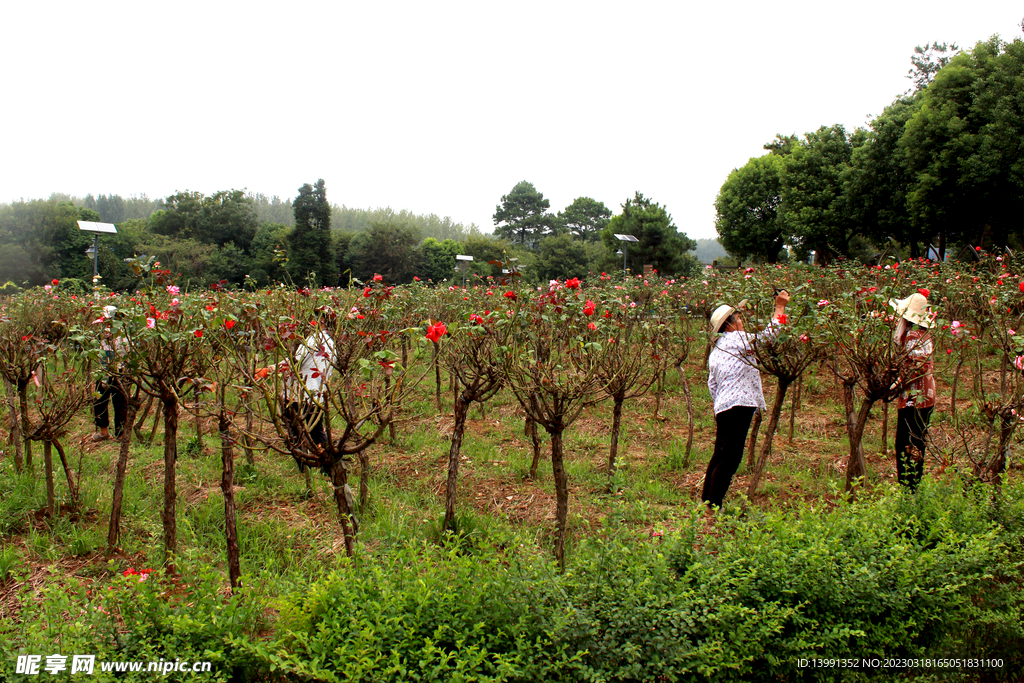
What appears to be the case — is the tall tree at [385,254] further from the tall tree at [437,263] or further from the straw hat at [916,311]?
the straw hat at [916,311]

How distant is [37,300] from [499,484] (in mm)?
6240

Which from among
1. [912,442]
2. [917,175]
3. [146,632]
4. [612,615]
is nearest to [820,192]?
[917,175]

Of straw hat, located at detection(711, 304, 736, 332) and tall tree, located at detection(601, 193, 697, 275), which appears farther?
tall tree, located at detection(601, 193, 697, 275)

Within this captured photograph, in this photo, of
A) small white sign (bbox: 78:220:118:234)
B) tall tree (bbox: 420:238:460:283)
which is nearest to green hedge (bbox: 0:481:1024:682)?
small white sign (bbox: 78:220:118:234)

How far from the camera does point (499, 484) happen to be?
17.0ft

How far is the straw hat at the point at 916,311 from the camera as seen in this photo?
12.5ft

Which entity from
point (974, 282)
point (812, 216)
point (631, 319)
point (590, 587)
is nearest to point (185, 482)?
point (590, 587)

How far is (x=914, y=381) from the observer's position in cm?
392

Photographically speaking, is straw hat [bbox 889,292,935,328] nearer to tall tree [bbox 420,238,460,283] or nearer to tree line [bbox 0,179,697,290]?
tree line [bbox 0,179,697,290]

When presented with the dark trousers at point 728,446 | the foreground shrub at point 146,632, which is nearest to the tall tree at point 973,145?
the dark trousers at point 728,446

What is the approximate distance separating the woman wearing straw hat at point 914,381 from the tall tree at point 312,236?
28482 millimetres

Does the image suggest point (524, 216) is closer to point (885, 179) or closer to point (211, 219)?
point (211, 219)

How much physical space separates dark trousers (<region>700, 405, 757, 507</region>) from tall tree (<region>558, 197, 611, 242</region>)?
57434 millimetres

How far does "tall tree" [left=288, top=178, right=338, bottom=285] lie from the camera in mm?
29781
